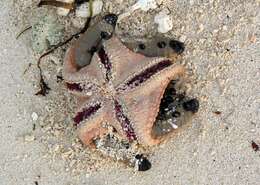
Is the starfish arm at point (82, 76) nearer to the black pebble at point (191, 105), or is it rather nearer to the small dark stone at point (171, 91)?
the small dark stone at point (171, 91)

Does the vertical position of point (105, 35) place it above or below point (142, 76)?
above

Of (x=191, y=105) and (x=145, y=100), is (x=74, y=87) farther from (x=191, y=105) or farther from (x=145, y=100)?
(x=191, y=105)

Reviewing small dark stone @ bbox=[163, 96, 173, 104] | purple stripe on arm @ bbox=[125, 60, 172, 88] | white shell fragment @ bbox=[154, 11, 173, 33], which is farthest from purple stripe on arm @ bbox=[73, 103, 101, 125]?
white shell fragment @ bbox=[154, 11, 173, 33]

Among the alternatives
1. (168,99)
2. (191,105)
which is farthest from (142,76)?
(191,105)

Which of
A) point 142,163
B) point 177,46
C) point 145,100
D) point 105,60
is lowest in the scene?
point 142,163

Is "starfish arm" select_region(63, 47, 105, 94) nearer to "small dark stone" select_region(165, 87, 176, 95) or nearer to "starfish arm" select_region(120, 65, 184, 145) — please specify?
"starfish arm" select_region(120, 65, 184, 145)

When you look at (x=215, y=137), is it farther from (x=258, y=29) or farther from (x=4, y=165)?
(x=4, y=165)

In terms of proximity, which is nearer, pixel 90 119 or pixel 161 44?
pixel 90 119
